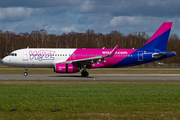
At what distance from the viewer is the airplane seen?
33.0m

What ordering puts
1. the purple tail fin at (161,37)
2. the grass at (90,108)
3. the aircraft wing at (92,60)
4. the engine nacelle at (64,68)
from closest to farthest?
1. the grass at (90,108)
2. the engine nacelle at (64,68)
3. the aircraft wing at (92,60)
4. the purple tail fin at (161,37)

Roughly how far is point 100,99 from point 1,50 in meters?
96.3

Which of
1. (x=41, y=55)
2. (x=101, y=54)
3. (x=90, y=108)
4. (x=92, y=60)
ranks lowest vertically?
(x=90, y=108)

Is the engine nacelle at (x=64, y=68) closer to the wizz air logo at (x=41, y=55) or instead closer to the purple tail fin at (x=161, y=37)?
the wizz air logo at (x=41, y=55)

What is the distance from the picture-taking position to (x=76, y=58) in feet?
116

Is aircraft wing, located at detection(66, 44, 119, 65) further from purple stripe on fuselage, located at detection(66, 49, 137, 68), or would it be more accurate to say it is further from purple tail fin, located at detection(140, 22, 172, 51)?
purple tail fin, located at detection(140, 22, 172, 51)

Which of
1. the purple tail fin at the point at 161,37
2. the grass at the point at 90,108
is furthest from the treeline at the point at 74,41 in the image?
the grass at the point at 90,108

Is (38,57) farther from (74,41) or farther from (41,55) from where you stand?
(74,41)

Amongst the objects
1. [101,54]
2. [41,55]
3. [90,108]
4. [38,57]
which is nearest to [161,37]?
[101,54]

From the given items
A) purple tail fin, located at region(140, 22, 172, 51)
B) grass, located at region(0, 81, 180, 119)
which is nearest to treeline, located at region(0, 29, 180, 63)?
purple tail fin, located at region(140, 22, 172, 51)

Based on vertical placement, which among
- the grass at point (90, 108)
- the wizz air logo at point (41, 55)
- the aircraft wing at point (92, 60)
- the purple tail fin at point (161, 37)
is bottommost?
the grass at point (90, 108)

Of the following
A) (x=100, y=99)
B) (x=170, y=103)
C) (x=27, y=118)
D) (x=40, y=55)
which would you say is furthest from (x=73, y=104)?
(x=40, y=55)

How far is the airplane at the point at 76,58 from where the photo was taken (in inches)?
1300

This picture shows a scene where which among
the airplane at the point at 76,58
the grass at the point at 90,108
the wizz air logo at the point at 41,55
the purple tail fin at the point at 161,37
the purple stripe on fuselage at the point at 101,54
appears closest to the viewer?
the grass at the point at 90,108
